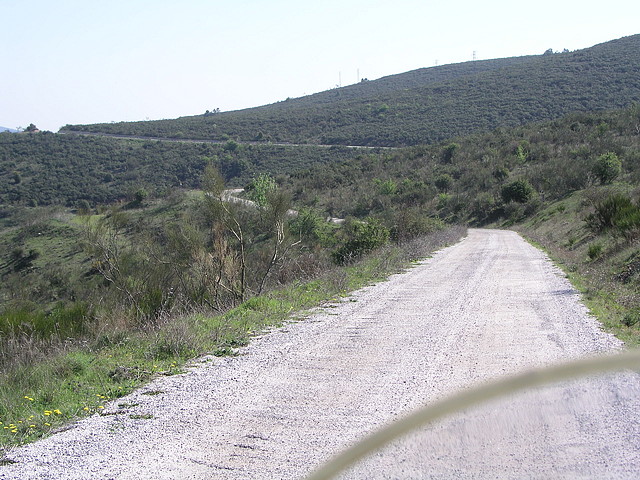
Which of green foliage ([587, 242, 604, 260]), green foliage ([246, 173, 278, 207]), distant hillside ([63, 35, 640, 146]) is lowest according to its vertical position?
green foliage ([587, 242, 604, 260])

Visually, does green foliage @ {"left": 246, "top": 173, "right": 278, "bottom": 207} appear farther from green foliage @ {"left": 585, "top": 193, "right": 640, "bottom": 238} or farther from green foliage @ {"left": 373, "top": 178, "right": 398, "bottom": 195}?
green foliage @ {"left": 373, "top": 178, "right": 398, "bottom": 195}

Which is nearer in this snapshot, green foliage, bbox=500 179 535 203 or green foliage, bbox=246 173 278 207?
green foliage, bbox=246 173 278 207

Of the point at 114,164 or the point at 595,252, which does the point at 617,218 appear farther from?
the point at 114,164

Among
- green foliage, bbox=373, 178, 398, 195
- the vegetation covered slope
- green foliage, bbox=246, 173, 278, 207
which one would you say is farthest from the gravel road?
the vegetation covered slope

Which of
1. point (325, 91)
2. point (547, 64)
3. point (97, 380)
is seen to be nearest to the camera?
point (97, 380)

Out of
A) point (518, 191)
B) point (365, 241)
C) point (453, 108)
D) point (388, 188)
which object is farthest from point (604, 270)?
point (453, 108)

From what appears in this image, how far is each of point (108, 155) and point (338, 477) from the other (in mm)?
69381

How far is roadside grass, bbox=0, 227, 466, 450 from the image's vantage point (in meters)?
4.66

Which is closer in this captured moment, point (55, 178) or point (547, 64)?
point (55, 178)

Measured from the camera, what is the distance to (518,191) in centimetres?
3969

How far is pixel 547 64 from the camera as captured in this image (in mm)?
83875

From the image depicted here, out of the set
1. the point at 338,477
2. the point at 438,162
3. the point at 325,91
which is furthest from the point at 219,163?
the point at 325,91

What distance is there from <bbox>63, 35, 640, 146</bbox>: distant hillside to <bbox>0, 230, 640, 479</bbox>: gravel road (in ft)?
203

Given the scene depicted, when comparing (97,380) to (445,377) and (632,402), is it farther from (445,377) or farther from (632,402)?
(632,402)
